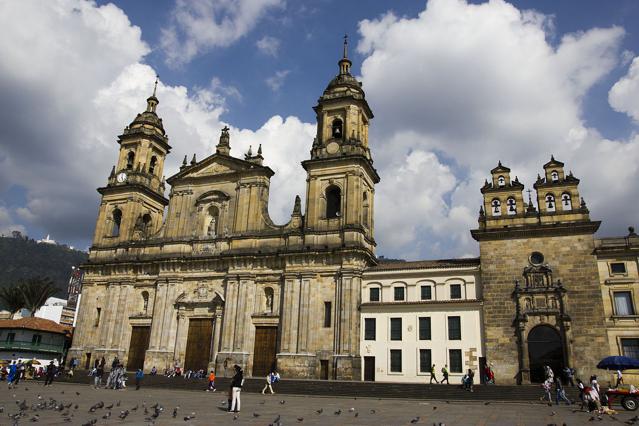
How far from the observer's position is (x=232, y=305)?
4153 cm

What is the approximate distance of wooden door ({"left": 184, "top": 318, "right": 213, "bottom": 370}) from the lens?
4184cm

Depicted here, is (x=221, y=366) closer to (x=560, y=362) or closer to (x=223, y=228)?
(x=223, y=228)

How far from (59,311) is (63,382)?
53027 mm

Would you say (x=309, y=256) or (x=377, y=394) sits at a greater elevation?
(x=309, y=256)

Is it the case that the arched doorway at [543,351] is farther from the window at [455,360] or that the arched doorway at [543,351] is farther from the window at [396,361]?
the window at [396,361]

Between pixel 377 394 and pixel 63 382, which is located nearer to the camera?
pixel 377 394

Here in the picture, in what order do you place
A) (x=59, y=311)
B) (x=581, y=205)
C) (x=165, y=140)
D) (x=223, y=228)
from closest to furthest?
(x=581, y=205) < (x=223, y=228) < (x=165, y=140) < (x=59, y=311)

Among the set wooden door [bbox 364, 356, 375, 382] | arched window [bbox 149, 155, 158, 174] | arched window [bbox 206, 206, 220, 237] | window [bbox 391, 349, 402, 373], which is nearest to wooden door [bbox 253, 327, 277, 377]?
wooden door [bbox 364, 356, 375, 382]

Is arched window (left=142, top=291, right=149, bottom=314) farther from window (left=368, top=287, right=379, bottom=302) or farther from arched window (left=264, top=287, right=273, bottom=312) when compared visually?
window (left=368, top=287, right=379, bottom=302)

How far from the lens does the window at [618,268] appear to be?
33688 millimetres

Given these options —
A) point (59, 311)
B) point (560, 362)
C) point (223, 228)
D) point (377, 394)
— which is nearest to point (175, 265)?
point (223, 228)

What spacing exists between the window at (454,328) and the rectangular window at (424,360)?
1934 millimetres

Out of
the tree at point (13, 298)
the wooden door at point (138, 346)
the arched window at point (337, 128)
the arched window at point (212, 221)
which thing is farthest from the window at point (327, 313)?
the tree at point (13, 298)

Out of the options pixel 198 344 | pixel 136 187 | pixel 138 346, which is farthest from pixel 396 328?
pixel 136 187
